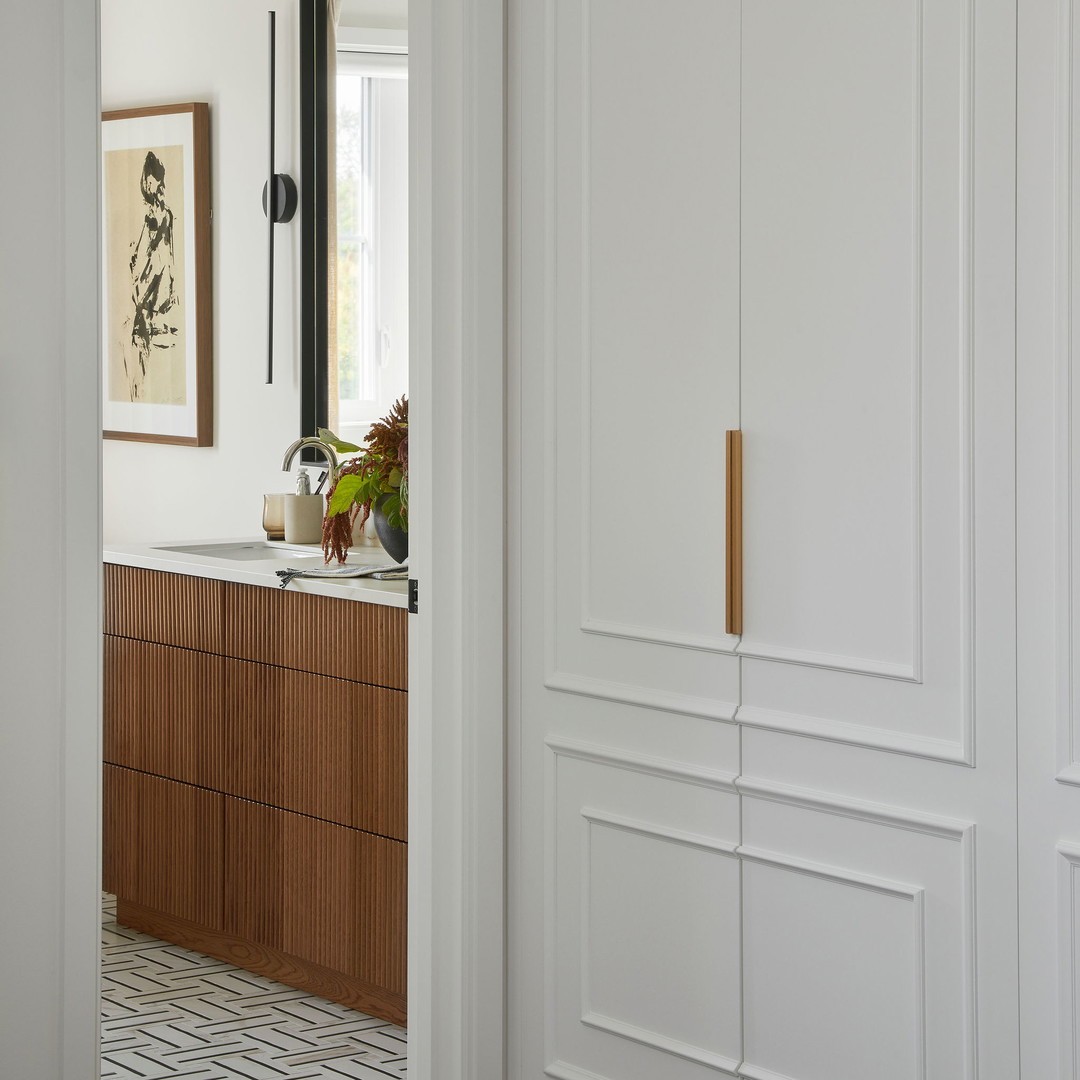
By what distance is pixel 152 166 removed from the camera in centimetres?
409

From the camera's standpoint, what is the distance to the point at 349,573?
117 inches

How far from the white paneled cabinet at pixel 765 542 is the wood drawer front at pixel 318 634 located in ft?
1.95

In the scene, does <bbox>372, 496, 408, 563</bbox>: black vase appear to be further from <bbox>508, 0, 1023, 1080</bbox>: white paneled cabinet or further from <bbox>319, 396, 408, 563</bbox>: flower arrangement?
<bbox>508, 0, 1023, 1080</bbox>: white paneled cabinet

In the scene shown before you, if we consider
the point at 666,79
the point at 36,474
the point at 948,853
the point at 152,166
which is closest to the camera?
the point at 36,474

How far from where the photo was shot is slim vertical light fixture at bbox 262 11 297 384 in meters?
3.74

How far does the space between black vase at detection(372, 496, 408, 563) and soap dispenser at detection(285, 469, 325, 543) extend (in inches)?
20.6

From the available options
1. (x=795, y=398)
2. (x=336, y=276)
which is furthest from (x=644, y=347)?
(x=336, y=276)

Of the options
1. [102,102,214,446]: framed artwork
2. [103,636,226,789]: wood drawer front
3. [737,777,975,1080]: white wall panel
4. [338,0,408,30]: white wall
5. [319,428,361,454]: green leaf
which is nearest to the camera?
[737,777,975,1080]: white wall panel

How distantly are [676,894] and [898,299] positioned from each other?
3.00 feet

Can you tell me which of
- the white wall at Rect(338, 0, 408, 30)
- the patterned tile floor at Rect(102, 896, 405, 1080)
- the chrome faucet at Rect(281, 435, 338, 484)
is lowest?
the patterned tile floor at Rect(102, 896, 405, 1080)

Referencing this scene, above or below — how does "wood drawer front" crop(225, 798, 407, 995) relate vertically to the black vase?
below

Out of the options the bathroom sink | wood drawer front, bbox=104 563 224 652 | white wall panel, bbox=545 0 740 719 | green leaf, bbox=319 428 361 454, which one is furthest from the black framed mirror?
white wall panel, bbox=545 0 740 719

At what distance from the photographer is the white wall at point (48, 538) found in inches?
60.8

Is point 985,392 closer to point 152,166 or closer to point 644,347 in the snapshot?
point 644,347
